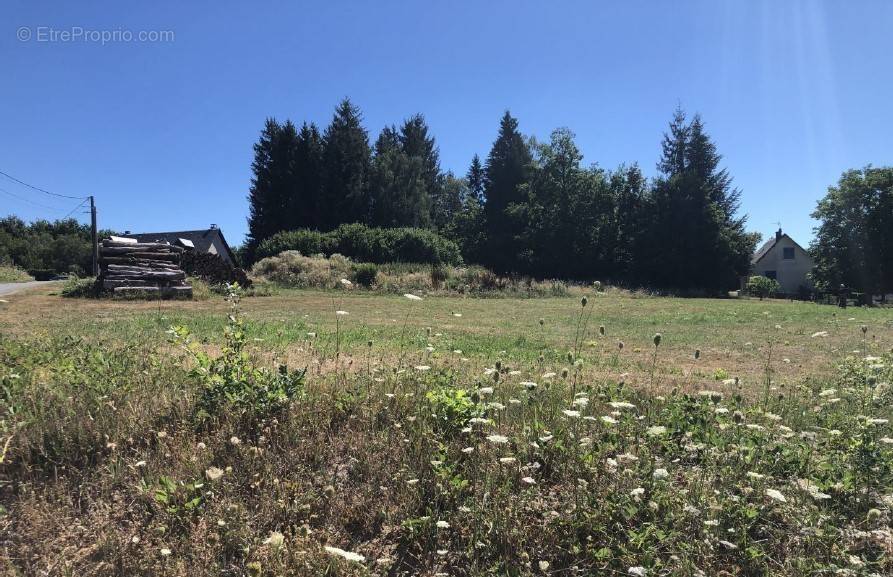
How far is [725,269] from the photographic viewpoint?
35.0 m

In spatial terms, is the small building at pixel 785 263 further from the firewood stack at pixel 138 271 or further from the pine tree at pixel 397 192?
the firewood stack at pixel 138 271

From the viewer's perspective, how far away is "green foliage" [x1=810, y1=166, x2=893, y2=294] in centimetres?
3650

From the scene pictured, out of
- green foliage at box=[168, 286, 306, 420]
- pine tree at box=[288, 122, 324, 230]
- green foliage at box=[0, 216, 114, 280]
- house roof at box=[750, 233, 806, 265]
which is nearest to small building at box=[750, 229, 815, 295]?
house roof at box=[750, 233, 806, 265]

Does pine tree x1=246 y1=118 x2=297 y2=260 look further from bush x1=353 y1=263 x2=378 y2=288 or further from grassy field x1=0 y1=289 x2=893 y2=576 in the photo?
grassy field x1=0 y1=289 x2=893 y2=576

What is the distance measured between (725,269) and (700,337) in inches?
1186

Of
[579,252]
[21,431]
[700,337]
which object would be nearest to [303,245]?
[579,252]

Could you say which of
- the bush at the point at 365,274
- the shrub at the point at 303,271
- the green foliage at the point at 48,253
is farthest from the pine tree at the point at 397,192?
the green foliage at the point at 48,253

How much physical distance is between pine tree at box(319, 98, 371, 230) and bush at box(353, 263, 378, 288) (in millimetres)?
19444

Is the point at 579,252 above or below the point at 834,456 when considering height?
above

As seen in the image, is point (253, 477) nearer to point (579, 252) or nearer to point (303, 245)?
point (303, 245)

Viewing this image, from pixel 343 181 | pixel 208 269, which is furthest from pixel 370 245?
pixel 343 181

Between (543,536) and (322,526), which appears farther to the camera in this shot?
(322,526)

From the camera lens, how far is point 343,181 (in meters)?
43.4

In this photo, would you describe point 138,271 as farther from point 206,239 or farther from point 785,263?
point 785,263
